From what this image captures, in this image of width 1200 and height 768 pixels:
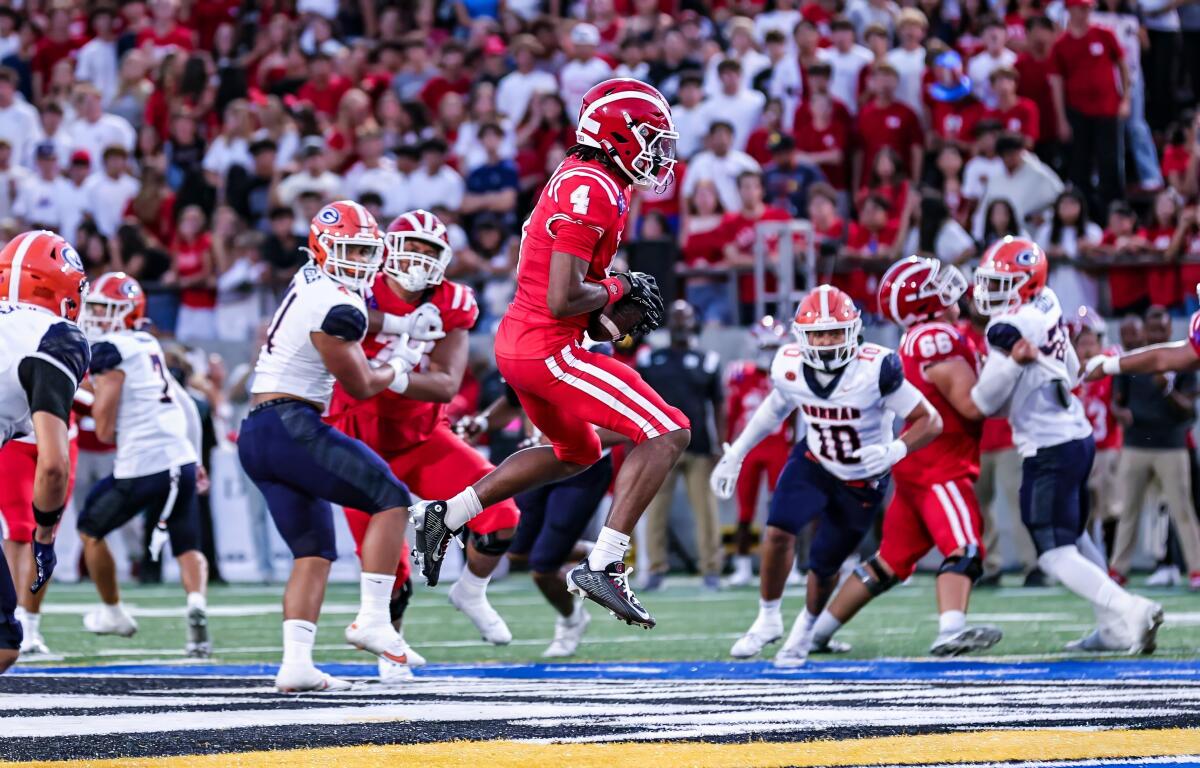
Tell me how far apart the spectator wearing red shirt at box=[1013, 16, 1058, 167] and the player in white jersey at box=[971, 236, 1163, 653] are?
700cm

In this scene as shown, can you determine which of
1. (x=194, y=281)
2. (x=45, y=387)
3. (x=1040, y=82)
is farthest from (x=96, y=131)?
(x=45, y=387)

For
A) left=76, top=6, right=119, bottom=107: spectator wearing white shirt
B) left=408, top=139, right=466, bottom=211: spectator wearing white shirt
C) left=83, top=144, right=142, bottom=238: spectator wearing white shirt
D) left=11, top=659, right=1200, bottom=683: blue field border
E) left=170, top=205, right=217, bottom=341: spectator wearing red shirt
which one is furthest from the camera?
left=76, top=6, right=119, bottom=107: spectator wearing white shirt

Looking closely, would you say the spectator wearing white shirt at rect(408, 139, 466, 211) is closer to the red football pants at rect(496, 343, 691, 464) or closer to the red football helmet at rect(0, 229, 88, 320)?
the red football pants at rect(496, 343, 691, 464)

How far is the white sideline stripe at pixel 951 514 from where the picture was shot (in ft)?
28.4

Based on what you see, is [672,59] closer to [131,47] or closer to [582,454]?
[131,47]

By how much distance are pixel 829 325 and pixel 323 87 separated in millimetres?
11523

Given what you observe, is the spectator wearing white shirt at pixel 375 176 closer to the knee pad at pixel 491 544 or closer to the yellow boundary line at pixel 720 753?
the knee pad at pixel 491 544

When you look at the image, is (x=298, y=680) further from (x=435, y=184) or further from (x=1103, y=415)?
(x=435, y=184)

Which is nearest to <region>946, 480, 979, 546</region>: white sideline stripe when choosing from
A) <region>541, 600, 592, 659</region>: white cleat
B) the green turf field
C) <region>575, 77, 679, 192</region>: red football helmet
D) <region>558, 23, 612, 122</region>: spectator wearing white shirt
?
the green turf field

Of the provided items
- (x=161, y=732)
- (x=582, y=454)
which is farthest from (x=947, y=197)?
(x=161, y=732)

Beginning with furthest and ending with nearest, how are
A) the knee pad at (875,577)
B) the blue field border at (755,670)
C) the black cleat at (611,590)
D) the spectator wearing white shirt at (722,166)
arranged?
1. the spectator wearing white shirt at (722,166)
2. the knee pad at (875,577)
3. the blue field border at (755,670)
4. the black cleat at (611,590)

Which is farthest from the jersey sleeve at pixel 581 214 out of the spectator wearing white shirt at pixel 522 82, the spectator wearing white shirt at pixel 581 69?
the spectator wearing white shirt at pixel 522 82

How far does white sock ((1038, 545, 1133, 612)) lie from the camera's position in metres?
8.41

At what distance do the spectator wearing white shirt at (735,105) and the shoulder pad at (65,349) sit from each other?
35.6 ft
